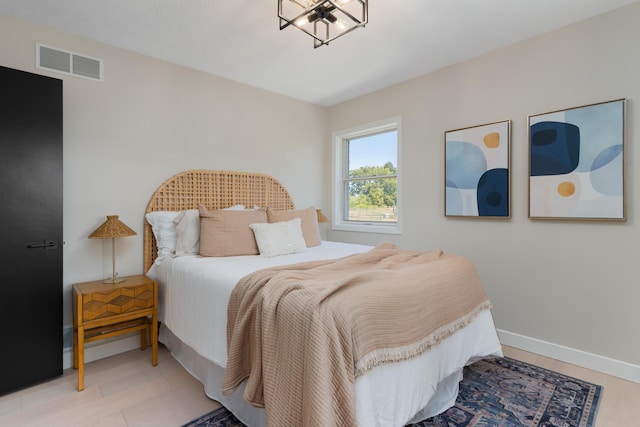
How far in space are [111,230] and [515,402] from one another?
2.96m

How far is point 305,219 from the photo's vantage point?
3264 mm

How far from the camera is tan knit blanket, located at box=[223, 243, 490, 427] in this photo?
3.79 feet

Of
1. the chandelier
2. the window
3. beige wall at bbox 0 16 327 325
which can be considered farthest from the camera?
the window

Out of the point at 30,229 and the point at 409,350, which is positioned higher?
the point at 30,229

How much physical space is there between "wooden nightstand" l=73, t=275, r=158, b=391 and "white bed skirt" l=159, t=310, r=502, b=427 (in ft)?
1.21

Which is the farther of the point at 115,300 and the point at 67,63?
the point at 67,63

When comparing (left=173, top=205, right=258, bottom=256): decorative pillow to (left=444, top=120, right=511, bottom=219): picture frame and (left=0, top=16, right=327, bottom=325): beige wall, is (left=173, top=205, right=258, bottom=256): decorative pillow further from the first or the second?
(left=444, top=120, right=511, bottom=219): picture frame

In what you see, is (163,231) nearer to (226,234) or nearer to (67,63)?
(226,234)

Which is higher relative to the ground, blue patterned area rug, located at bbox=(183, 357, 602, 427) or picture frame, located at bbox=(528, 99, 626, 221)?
picture frame, located at bbox=(528, 99, 626, 221)

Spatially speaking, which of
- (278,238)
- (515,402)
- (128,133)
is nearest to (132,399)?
(278,238)

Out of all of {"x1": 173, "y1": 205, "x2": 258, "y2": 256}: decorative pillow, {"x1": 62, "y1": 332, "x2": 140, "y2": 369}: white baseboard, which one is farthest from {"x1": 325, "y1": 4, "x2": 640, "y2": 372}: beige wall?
{"x1": 62, "y1": 332, "x2": 140, "y2": 369}: white baseboard

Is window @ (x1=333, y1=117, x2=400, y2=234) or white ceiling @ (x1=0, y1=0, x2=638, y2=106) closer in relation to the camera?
white ceiling @ (x1=0, y1=0, x2=638, y2=106)

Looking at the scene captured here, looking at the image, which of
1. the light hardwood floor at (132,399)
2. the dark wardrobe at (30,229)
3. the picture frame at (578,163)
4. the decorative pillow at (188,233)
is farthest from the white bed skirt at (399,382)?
the picture frame at (578,163)

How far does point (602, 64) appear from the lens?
7.46 ft
